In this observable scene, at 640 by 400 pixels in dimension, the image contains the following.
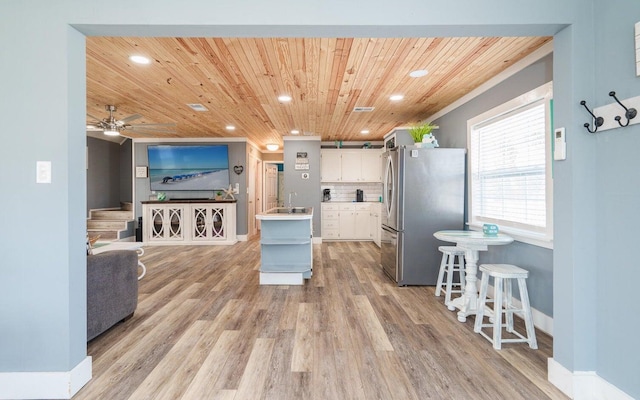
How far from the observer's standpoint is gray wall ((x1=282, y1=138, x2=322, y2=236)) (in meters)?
7.11

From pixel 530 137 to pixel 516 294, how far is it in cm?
152

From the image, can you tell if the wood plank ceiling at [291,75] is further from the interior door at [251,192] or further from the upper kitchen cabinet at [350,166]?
the interior door at [251,192]

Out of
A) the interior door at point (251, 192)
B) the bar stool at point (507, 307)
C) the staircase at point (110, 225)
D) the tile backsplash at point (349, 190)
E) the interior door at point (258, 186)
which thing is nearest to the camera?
the bar stool at point (507, 307)

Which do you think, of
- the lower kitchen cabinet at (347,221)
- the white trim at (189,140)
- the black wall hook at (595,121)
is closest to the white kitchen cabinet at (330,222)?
the lower kitchen cabinet at (347,221)

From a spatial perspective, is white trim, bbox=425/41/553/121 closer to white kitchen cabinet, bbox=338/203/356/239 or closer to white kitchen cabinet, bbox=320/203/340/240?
white kitchen cabinet, bbox=338/203/356/239

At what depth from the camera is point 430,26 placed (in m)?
1.78

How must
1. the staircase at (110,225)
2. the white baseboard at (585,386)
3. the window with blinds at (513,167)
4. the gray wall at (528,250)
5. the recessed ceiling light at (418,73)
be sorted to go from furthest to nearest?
the staircase at (110,225)
the recessed ceiling light at (418,73)
the window with blinds at (513,167)
the gray wall at (528,250)
the white baseboard at (585,386)

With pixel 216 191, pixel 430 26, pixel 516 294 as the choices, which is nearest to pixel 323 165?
pixel 216 191

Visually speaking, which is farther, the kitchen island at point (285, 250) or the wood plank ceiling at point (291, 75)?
the kitchen island at point (285, 250)

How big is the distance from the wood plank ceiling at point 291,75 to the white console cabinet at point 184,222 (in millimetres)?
2238

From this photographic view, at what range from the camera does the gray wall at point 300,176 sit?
7109mm

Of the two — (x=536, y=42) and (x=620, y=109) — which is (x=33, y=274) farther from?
(x=536, y=42)

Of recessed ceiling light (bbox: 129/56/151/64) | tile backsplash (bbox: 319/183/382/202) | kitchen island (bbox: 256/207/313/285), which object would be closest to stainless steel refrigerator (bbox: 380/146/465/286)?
kitchen island (bbox: 256/207/313/285)

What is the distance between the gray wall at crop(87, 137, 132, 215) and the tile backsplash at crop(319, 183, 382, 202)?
18.3ft
